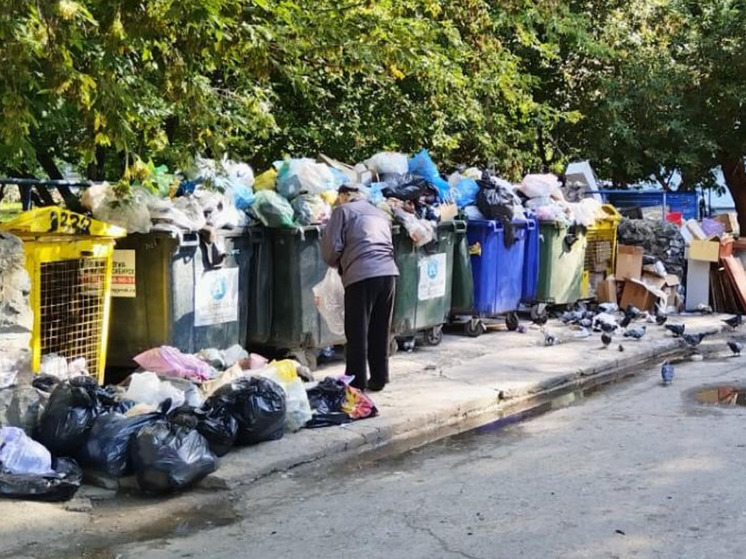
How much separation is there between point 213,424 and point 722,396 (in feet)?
14.4

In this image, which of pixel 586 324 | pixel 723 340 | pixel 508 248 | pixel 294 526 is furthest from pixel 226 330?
pixel 723 340

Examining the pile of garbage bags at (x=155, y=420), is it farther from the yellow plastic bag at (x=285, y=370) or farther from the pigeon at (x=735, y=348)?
the pigeon at (x=735, y=348)

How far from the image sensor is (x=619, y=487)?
5.44 m

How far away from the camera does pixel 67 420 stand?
5641 millimetres

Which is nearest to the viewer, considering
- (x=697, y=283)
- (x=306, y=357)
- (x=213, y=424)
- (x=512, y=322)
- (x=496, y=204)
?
(x=213, y=424)

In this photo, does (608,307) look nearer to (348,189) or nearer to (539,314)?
(539,314)

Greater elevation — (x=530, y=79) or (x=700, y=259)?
(x=530, y=79)

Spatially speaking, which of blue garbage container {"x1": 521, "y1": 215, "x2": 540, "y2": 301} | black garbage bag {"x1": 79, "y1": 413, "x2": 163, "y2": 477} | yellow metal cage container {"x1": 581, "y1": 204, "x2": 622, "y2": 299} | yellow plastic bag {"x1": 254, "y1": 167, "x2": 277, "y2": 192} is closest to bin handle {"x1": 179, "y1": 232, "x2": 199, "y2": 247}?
yellow plastic bag {"x1": 254, "y1": 167, "x2": 277, "y2": 192}

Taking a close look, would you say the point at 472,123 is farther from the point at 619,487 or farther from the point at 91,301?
the point at 619,487

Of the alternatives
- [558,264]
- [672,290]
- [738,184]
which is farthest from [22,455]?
[738,184]

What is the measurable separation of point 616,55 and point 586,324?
609 centimetres

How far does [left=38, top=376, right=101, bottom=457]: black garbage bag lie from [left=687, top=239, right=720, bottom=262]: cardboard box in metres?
9.84

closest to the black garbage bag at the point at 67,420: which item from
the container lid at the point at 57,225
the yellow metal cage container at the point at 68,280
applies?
the yellow metal cage container at the point at 68,280

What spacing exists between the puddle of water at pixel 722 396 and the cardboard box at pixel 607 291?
4.71 m
